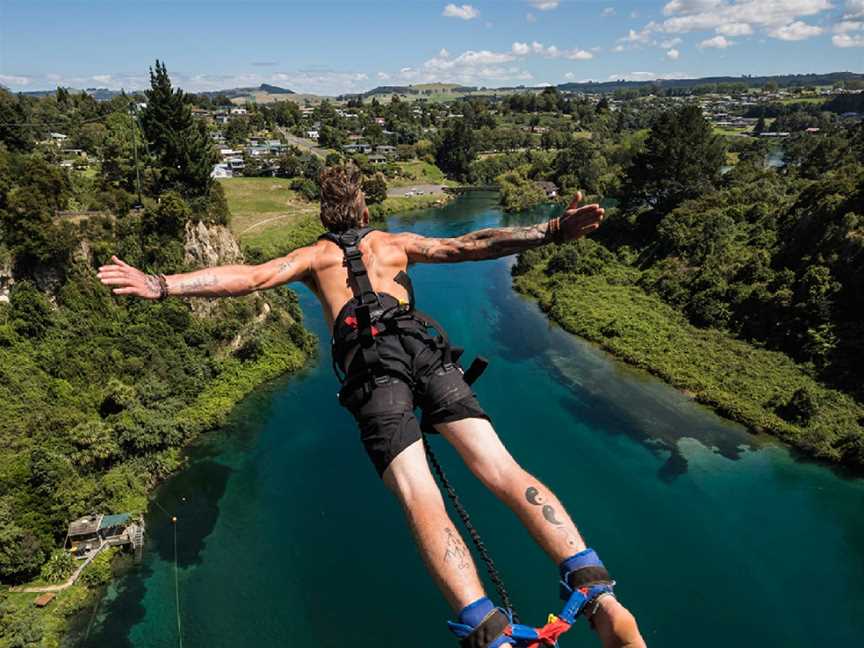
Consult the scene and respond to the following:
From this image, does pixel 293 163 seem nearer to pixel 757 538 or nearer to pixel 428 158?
pixel 428 158

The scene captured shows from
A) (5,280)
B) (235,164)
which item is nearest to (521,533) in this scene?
(5,280)

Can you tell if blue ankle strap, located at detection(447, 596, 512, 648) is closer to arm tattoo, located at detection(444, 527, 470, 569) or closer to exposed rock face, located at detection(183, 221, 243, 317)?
arm tattoo, located at detection(444, 527, 470, 569)

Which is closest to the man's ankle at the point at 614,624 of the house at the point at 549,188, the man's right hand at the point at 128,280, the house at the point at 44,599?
the man's right hand at the point at 128,280

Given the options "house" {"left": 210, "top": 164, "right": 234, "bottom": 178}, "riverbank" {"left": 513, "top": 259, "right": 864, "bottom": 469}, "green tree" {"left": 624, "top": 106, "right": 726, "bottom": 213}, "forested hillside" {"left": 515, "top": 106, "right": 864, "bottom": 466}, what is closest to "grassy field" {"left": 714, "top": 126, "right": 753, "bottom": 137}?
"forested hillside" {"left": 515, "top": 106, "right": 864, "bottom": 466}

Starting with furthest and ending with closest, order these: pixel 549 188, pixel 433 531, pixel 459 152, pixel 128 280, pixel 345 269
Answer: pixel 459 152 < pixel 549 188 < pixel 345 269 < pixel 128 280 < pixel 433 531

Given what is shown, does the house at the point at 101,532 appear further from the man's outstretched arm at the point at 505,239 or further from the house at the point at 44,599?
the man's outstretched arm at the point at 505,239

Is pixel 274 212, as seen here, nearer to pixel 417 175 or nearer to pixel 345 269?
pixel 417 175

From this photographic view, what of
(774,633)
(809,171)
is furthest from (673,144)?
(774,633)
